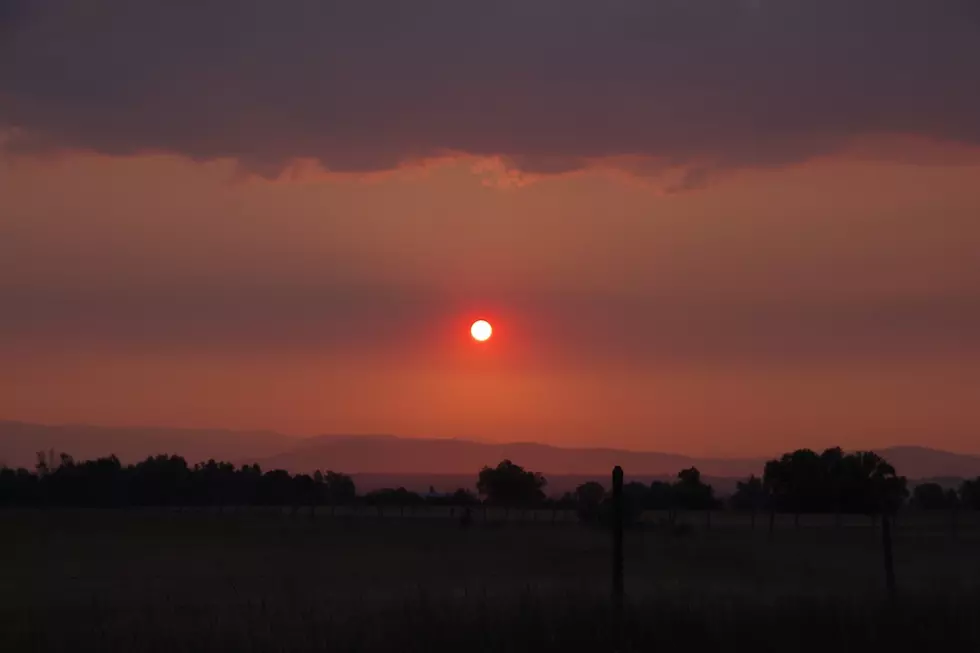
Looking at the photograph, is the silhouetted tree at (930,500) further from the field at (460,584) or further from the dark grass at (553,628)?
the dark grass at (553,628)

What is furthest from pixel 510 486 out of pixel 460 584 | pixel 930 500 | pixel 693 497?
pixel 460 584

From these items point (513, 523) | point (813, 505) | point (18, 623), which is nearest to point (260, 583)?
point (18, 623)

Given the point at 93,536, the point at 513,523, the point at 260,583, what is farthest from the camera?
the point at 513,523

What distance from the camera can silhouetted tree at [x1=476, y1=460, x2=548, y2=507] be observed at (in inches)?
3679

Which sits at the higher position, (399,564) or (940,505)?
(940,505)

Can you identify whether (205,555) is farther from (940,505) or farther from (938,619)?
(940,505)

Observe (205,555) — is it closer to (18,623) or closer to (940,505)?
(18,623)

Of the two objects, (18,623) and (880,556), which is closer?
(18,623)

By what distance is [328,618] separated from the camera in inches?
513

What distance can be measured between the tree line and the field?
2674 millimetres

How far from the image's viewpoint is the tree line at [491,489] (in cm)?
6706

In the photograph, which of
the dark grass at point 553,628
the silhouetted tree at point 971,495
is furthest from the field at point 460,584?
the silhouetted tree at point 971,495

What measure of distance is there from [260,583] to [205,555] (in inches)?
719

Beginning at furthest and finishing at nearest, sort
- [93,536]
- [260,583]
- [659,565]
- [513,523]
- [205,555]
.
Result: [513,523] < [93,536] < [205,555] < [659,565] < [260,583]
